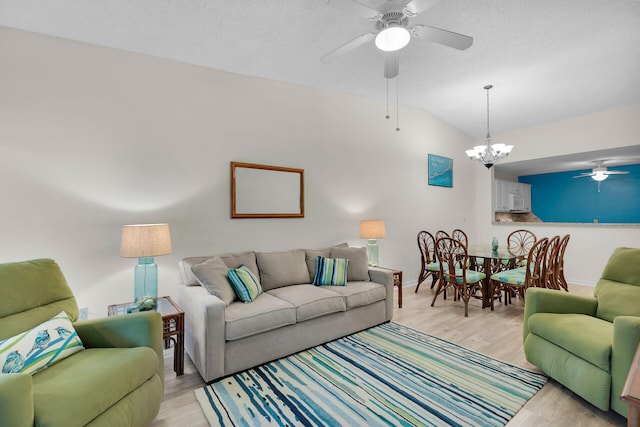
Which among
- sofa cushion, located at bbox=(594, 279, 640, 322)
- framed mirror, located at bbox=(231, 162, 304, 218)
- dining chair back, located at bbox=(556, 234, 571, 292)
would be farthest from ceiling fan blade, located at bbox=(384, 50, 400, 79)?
dining chair back, located at bbox=(556, 234, 571, 292)

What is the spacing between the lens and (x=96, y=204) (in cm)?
256

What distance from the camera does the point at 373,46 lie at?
3051 millimetres

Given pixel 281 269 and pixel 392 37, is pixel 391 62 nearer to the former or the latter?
pixel 392 37

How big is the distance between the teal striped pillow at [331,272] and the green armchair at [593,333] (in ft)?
5.55

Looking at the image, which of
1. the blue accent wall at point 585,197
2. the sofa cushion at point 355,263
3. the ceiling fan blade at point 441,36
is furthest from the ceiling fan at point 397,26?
the blue accent wall at point 585,197

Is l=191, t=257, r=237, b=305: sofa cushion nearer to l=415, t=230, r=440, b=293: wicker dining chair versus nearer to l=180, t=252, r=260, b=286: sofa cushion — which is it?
l=180, t=252, r=260, b=286: sofa cushion

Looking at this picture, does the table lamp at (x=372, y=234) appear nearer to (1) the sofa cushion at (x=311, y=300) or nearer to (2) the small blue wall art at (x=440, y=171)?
(1) the sofa cushion at (x=311, y=300)

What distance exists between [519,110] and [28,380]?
6.17m

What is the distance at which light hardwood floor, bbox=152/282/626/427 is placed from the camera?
1.84 m

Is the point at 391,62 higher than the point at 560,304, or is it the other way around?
the point at 391,62

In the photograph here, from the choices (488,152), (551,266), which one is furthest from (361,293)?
(488,152)

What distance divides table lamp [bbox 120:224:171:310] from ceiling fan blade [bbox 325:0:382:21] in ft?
6.69

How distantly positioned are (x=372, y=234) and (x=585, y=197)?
6150 millimetres

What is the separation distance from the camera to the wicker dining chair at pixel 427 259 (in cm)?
452
